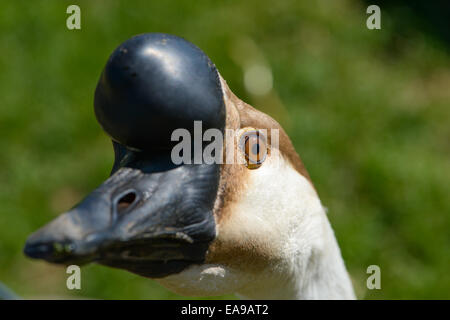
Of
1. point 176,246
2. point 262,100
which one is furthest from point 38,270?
point 176,246

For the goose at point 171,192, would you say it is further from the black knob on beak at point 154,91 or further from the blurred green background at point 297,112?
the blurred green background at point 297,112

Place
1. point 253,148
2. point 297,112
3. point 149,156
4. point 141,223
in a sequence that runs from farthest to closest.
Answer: point 297,112 < point 253,148 < point 149,156 < point 141,223

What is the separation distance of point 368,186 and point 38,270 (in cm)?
242

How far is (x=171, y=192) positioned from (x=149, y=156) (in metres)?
0.12

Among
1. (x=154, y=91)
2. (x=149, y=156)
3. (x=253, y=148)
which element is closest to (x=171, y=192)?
(x=149, y=156)

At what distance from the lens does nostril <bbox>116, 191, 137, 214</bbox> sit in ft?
5.03

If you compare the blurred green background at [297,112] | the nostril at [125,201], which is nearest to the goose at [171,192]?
the nostril at [125,201]

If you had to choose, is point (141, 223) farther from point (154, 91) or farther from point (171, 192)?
point (154, 91)

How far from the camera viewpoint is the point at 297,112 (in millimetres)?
5008

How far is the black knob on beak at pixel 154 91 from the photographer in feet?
5.10

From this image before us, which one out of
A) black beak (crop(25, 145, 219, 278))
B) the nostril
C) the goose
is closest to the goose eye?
the goose

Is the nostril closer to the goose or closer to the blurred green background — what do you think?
the goose

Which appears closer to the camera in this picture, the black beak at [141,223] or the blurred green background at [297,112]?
the black beak at [141,223]

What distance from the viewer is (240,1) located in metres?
5.80
